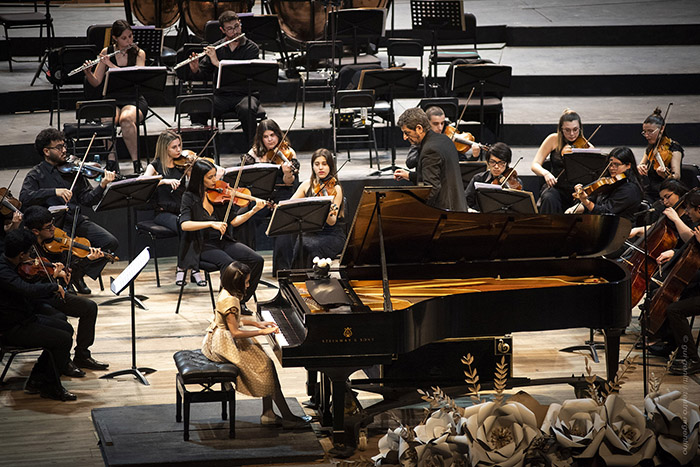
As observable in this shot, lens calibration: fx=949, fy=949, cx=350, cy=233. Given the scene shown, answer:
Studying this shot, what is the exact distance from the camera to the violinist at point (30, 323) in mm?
5281

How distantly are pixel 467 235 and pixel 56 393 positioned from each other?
2.50 metres

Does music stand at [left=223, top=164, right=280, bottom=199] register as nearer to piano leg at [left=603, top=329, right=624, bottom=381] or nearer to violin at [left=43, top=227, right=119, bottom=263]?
violin at [left=43, top=227, right=119, bottom=263]

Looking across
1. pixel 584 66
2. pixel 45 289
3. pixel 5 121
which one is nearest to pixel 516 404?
pixel 45 289

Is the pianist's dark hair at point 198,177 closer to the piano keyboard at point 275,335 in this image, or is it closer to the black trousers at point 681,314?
the piano keyboard at point 275,335

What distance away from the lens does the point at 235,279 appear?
473 cm

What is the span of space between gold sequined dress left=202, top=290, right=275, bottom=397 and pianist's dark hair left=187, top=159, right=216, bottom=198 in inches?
81.8

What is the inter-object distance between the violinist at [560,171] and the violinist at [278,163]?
6.69 ft

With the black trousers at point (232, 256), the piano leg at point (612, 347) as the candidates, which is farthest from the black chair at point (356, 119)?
the piano leg at point (612, 347)

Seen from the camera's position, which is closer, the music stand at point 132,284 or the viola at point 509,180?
the music stand at point 132,284

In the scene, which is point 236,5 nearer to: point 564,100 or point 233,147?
point 233,147

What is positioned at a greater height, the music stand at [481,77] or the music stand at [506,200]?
the music stand at [481,77]

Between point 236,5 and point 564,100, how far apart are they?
3.85 metres

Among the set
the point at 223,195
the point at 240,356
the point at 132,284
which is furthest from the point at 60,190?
the point at 240,356

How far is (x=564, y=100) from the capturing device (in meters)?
10.8
